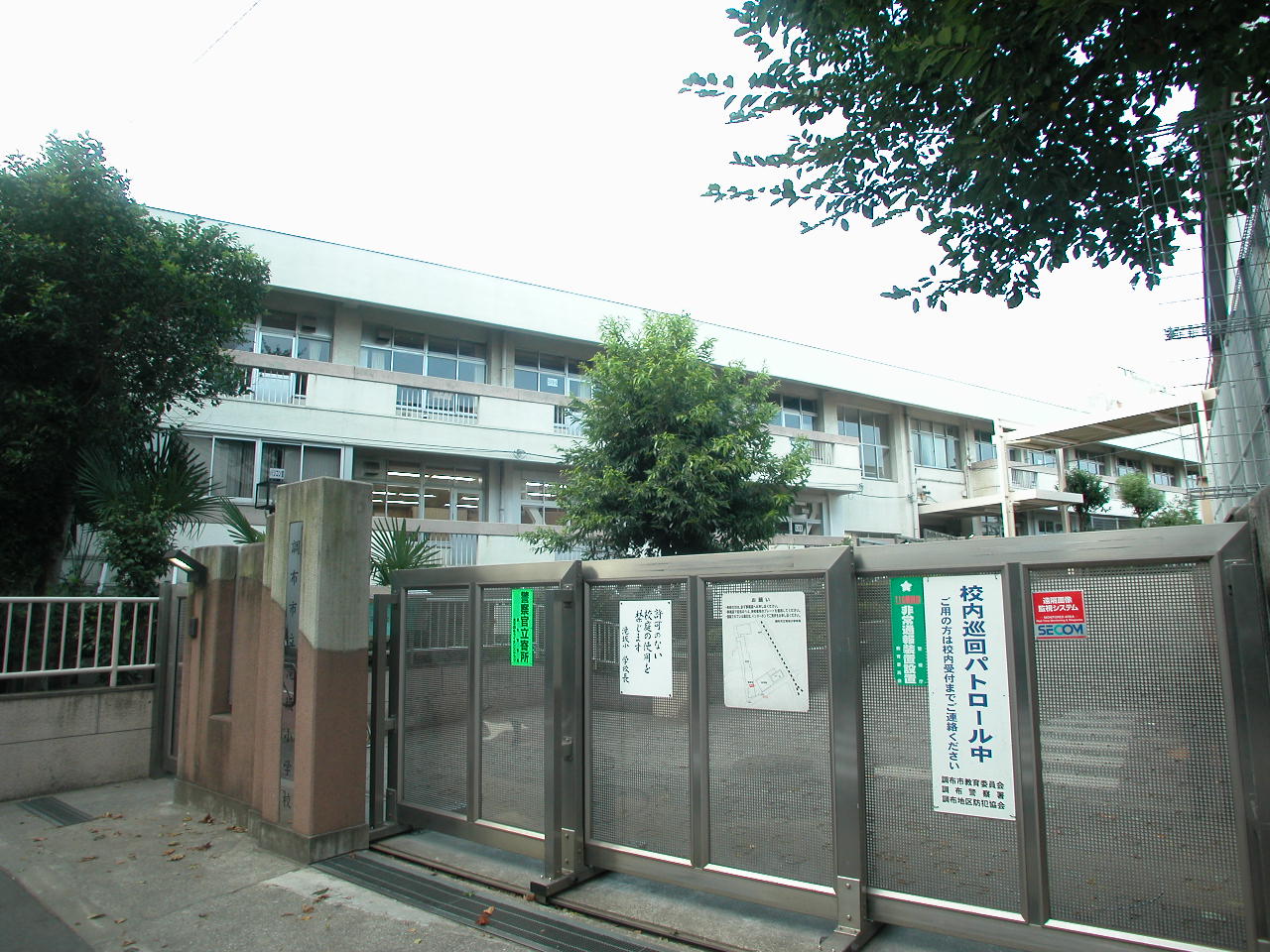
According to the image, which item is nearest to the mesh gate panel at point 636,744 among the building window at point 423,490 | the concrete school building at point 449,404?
the concrete school building at point 449,404

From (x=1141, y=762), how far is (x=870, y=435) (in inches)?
1010

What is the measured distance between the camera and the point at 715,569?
190 inches

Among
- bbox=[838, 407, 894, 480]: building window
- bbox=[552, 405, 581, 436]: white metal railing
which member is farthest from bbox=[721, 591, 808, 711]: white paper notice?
bbox=[838, 407, 894, 480]: building window

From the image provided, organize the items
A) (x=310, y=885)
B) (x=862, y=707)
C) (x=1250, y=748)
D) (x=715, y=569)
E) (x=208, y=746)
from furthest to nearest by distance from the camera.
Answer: (x=208, y=746), (x=310, y=885), (x=715, y=569), (x=862, y=707), (x=1250, y=748)

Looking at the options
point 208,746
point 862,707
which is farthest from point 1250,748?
point 208,746

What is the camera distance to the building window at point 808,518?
982 inches

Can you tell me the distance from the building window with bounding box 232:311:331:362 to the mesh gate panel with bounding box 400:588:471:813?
42.3 feet

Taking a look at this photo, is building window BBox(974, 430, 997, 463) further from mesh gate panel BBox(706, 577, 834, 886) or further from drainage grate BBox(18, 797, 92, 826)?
drainage grate BBox(18, 797, 92, 826)

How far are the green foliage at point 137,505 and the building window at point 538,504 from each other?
1054 centimetres

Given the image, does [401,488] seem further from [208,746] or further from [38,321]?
[208,746]

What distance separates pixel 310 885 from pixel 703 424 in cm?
984

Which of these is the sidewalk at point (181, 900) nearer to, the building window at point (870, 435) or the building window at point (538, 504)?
the building window at point (538, 504)

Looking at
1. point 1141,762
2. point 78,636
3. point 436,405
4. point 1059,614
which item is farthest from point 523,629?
point 436,405

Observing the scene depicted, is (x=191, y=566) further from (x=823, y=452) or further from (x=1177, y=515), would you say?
(x=1177, y=515)
